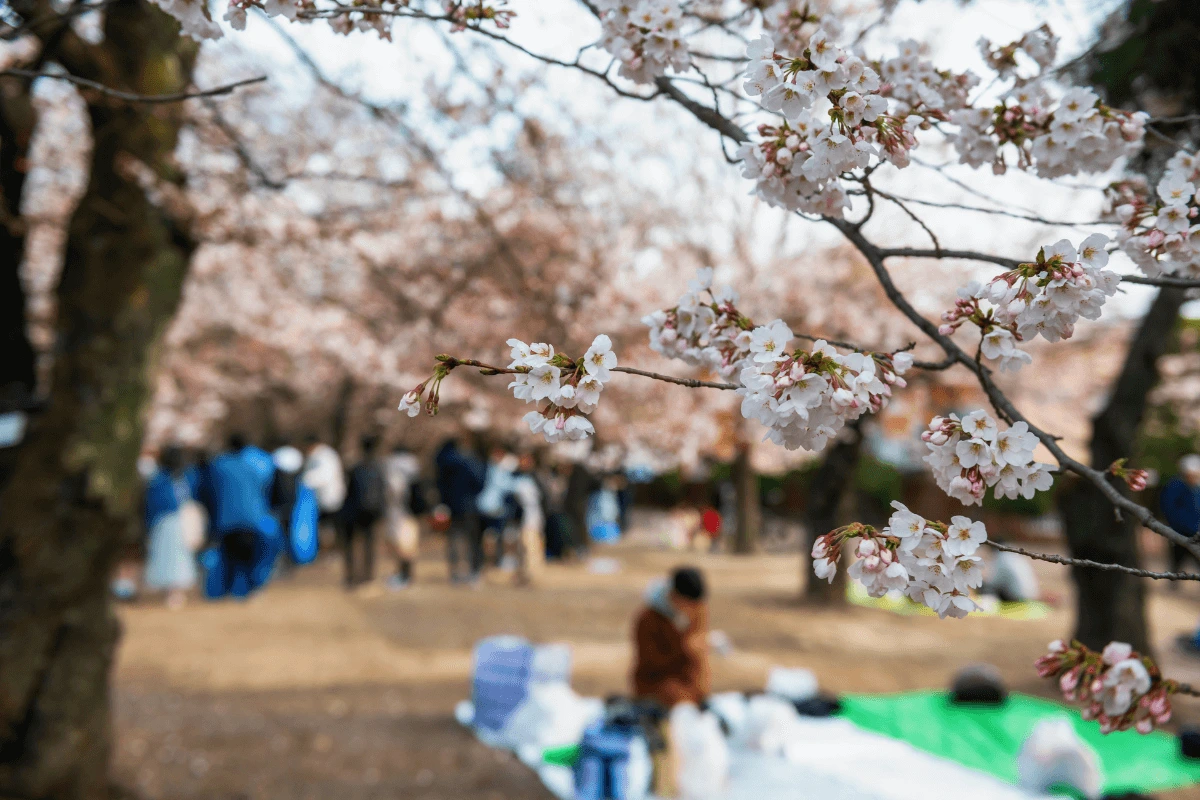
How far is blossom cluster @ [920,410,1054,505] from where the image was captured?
3.60 ft

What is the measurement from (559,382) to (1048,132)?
123cm

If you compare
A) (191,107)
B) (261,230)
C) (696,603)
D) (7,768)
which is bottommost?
(7,768)

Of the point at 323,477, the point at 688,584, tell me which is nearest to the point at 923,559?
the point at 688,584

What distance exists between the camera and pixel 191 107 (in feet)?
13.3

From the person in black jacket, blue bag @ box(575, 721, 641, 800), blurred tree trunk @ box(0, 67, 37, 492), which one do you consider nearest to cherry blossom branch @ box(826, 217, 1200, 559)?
blue bag @ box(575, 721, 641, 800)

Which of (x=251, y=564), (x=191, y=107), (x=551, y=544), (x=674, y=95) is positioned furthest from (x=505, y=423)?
(x=674, y=95)

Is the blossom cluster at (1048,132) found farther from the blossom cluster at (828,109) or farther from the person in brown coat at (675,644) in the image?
the person in brown coat at (675,644)

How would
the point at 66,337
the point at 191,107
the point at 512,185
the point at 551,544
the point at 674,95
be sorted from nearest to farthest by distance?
1. the point at 674,95
2. the point at 66,337
3. the point at 191,107
4. the point at 512,185
5. the point at 551,544

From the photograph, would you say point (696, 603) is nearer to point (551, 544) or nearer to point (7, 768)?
point (7, 768)

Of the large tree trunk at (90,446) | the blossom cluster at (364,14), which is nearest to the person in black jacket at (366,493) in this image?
the large tree trunk at (90,446)

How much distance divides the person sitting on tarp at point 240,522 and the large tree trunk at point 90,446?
3749 mm

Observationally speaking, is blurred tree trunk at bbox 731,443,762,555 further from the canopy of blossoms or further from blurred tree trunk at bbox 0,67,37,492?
the canopy of blossoms

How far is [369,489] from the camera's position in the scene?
910cm

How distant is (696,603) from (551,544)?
810cm
